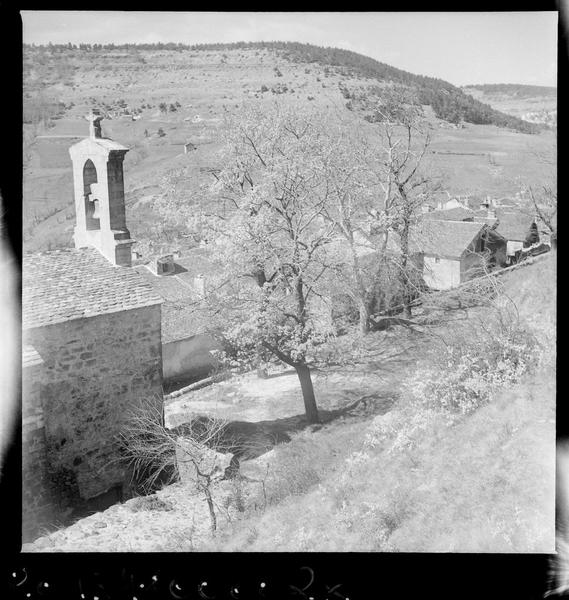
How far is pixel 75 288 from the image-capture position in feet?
23.7

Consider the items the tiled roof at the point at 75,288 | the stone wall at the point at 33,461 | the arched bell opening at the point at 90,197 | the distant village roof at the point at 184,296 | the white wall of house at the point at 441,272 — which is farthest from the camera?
the white wall of house at the point at 441,272

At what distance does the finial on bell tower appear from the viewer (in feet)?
23.8

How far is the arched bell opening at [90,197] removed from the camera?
24.6ft

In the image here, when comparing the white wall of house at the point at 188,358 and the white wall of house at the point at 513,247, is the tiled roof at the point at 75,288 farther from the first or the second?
the white wall of house at the point at 513,247

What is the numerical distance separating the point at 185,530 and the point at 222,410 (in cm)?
178

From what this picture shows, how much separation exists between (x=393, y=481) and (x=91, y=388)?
349cm

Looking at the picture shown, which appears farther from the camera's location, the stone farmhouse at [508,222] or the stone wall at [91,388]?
the stone farmhouse at [508,222]

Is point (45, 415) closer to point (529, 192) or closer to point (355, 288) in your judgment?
point (355, 288)

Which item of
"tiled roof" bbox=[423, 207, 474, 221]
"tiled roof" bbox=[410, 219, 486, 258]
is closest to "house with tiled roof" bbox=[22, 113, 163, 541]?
"tiled roof" bbox=[410, 219, 486, 258]

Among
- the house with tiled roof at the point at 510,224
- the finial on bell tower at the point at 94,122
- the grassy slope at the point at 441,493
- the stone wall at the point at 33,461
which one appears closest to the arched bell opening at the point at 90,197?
the finial on bell tower at the point at 94,122

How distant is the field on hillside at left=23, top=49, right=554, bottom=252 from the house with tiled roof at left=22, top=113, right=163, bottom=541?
0.29m

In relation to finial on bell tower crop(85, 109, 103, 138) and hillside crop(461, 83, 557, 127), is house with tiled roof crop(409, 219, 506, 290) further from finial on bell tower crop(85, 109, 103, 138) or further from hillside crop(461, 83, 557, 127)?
finial on bell tower crop(85, 109, 103, 138)

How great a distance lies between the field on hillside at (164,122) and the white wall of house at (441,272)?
121 cm
